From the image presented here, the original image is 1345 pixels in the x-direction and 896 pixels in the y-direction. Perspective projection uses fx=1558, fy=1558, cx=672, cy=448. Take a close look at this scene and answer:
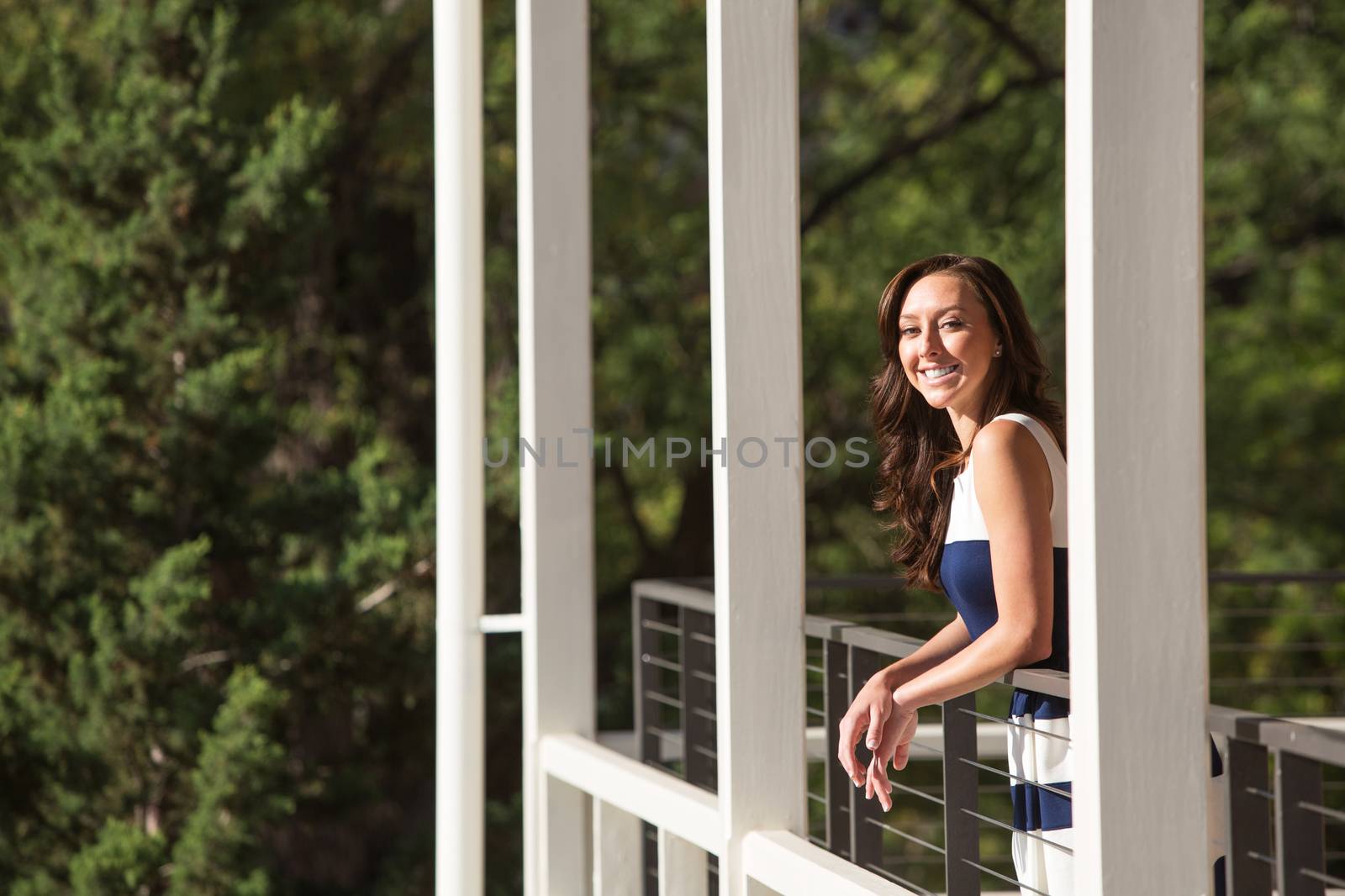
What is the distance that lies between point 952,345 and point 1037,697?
0.53 m

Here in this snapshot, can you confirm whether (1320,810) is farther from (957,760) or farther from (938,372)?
(938,372)

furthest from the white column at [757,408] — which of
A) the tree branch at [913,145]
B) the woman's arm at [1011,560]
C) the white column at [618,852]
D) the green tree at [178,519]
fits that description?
the tree branch at [913,145]

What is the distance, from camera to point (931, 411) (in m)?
2.59

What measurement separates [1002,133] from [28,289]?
22.5 ft

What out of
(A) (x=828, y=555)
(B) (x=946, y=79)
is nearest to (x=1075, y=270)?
(A) (x=828, y=555)

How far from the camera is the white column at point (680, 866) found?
327 centimetres

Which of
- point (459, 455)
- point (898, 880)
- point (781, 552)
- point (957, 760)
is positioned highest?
point (459, 455)

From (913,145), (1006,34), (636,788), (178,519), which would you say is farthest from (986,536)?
(1006,34)

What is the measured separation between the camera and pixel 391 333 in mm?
10258

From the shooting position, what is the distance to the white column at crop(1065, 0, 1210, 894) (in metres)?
1.69

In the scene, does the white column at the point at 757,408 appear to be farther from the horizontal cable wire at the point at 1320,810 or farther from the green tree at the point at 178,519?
the green tree at the point at 178,519

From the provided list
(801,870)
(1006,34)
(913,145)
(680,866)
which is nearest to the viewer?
(801,870)

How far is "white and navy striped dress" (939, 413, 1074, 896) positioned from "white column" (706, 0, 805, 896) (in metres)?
0.47

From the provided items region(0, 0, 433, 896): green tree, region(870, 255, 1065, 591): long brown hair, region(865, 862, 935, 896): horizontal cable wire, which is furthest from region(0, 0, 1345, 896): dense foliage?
region(870, 255, 1065, 591): long brown hair
